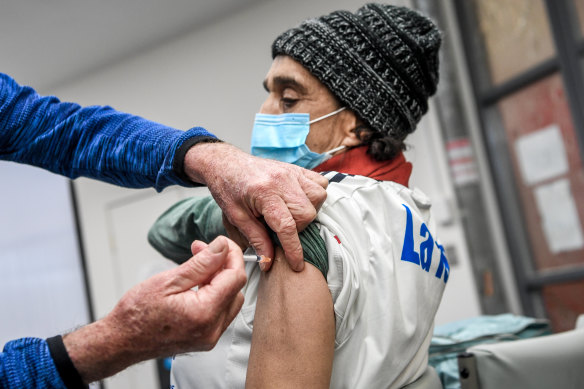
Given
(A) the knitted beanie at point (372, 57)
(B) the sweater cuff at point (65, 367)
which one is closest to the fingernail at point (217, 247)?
(B) the sweater cuff at point (65, 367)

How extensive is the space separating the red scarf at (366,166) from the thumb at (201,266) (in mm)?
533

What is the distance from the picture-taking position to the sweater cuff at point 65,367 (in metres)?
0.73

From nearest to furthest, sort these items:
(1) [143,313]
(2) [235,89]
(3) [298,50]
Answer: (1) [143,313], (3) [298,50], (2) [235,89]

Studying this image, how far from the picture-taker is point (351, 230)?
1.03 metres

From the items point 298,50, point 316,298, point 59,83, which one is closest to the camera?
point 316,298

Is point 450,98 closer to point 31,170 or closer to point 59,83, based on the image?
point 31,170

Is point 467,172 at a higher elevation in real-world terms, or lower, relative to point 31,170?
lower

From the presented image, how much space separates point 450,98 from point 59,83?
3416mm

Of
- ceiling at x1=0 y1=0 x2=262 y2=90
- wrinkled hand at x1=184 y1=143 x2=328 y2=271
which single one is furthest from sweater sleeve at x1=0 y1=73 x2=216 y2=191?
ceiling at x1=0 y1=0 x2=262 y2=90

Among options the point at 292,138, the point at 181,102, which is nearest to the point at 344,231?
the point at 292,138

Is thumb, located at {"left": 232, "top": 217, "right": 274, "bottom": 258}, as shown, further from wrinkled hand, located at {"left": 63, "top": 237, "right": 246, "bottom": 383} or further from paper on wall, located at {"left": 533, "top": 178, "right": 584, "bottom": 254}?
paper on wall, located at {"left": 533, "top": 178, "right": 584, "bottom": 254}

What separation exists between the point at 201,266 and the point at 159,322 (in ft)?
0.32

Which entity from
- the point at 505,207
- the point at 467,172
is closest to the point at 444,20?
the point at 467,172

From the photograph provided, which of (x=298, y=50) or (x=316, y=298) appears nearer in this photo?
(x=316, y=298)
